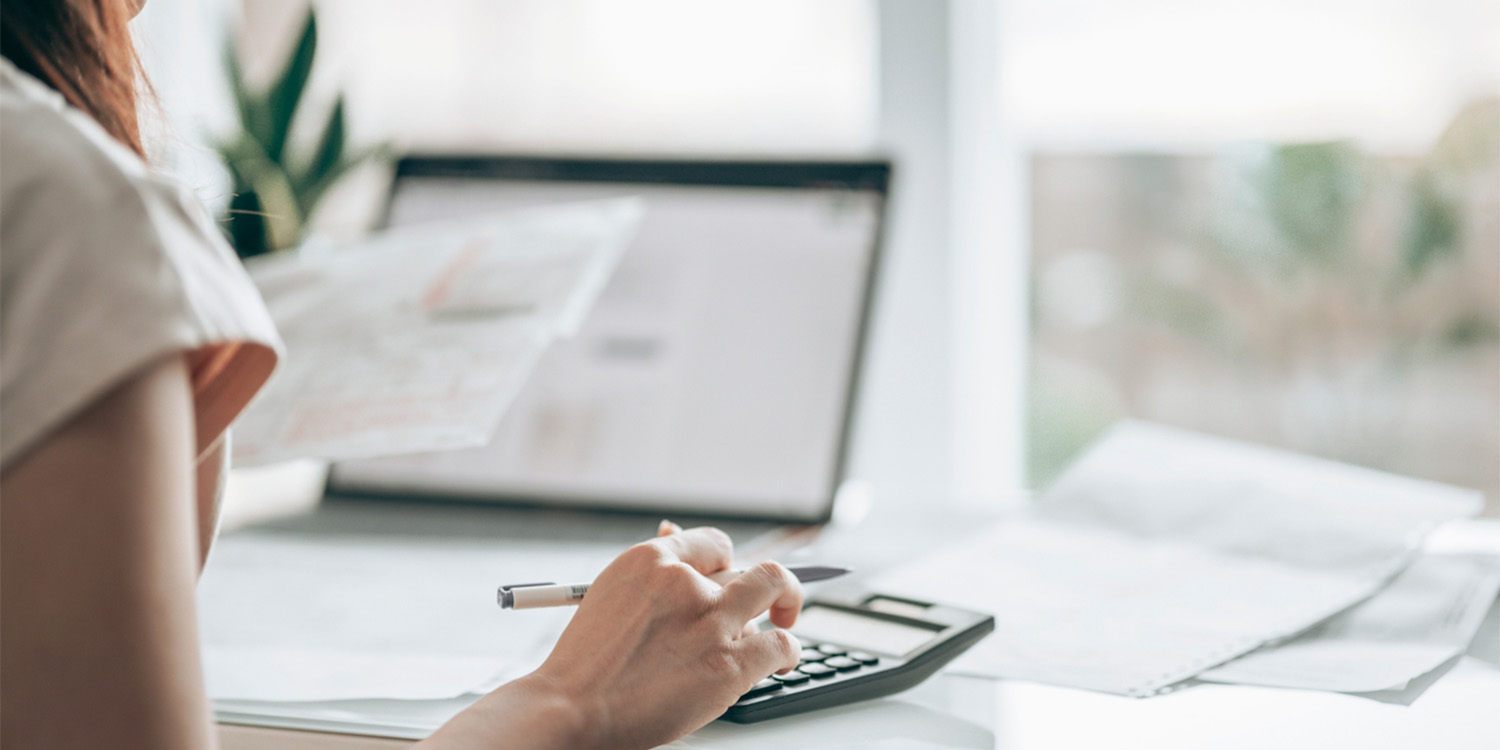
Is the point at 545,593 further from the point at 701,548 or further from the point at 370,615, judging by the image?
the point at 370,615

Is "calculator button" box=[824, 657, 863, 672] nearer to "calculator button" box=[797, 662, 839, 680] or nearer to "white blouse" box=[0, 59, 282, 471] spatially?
"calculator button" box=[797, 662, 839, 680]

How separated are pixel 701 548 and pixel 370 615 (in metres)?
0.26

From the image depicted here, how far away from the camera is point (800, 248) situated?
0.94 meters

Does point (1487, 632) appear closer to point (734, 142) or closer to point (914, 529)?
point (914, 529)

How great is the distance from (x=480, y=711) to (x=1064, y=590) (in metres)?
0.39

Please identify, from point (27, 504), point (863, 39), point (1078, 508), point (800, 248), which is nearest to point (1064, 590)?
point (1078, 508)

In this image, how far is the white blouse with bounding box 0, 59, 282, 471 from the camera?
321mm

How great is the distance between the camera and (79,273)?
1.09ft

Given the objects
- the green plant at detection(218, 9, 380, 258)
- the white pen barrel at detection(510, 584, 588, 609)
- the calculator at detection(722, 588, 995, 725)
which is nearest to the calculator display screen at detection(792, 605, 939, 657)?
the calculator at detection(722, 588, 995, 725)

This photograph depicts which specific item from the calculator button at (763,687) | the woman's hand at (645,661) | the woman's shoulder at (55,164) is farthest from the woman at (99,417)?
the calculator button at (763,687)

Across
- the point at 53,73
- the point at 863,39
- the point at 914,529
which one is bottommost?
the point at 914,529

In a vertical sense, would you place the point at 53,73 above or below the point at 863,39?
below

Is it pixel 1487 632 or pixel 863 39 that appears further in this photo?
pixel 863 39

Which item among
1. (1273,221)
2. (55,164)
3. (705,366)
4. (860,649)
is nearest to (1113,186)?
(1273,221)
